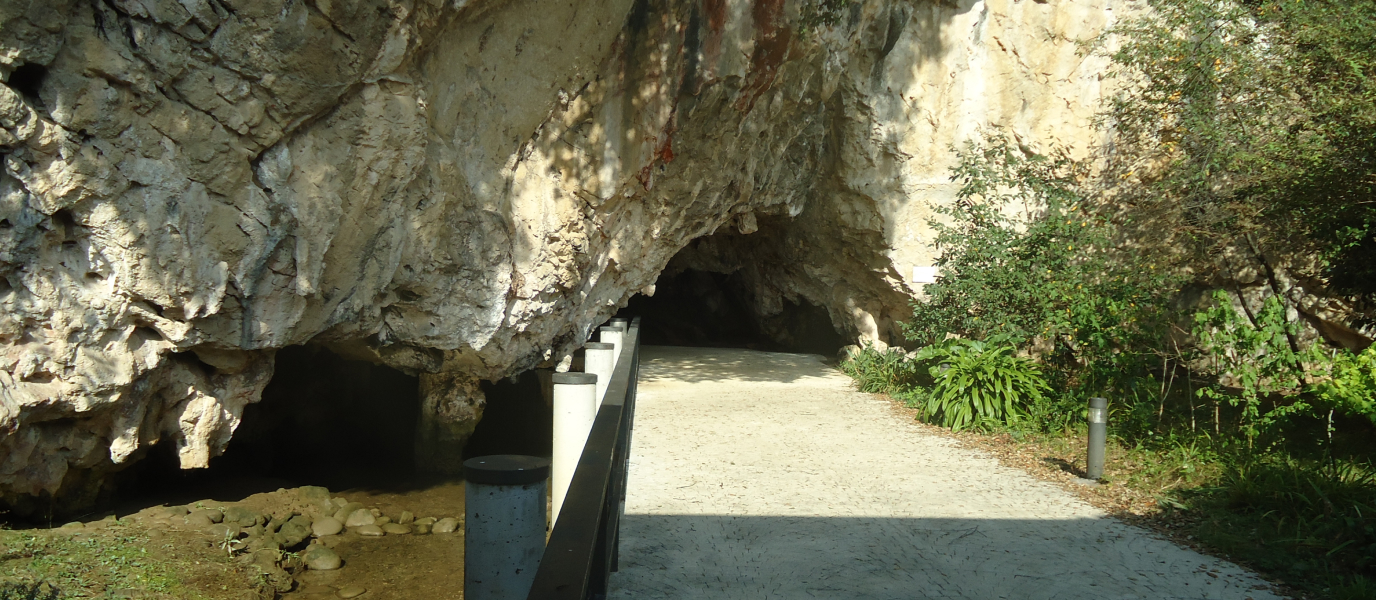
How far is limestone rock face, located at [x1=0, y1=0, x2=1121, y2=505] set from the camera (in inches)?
230

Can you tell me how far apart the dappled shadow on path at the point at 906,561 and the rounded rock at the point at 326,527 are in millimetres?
3681

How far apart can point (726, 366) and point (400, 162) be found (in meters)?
7.50

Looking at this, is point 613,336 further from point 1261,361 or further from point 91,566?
point 1261,361

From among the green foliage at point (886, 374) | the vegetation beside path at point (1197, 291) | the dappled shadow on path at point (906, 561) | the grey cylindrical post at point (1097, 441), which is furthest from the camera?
the green foliage at point (886, 374)

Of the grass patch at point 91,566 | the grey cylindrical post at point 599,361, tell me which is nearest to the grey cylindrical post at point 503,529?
the grass patch at point 91,566

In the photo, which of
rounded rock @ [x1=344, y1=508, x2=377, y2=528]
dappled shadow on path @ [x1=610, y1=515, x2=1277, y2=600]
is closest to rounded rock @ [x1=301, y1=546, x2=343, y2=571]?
rounded rock @ [x1=344, y1=508, x2=377, y2=528]

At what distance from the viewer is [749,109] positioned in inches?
410

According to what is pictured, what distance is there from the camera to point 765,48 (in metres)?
9.70

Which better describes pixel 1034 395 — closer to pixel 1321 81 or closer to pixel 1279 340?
pixel 1279 340

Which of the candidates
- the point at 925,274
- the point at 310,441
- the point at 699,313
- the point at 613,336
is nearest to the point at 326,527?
the point at 613,336

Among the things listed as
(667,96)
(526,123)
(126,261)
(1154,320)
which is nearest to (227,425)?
(126,261)

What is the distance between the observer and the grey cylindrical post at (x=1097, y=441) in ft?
21.3

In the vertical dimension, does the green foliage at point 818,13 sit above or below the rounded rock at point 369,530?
above

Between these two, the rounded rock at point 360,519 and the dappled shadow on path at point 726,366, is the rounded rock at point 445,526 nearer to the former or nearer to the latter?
the rounded rock at point 360,519
